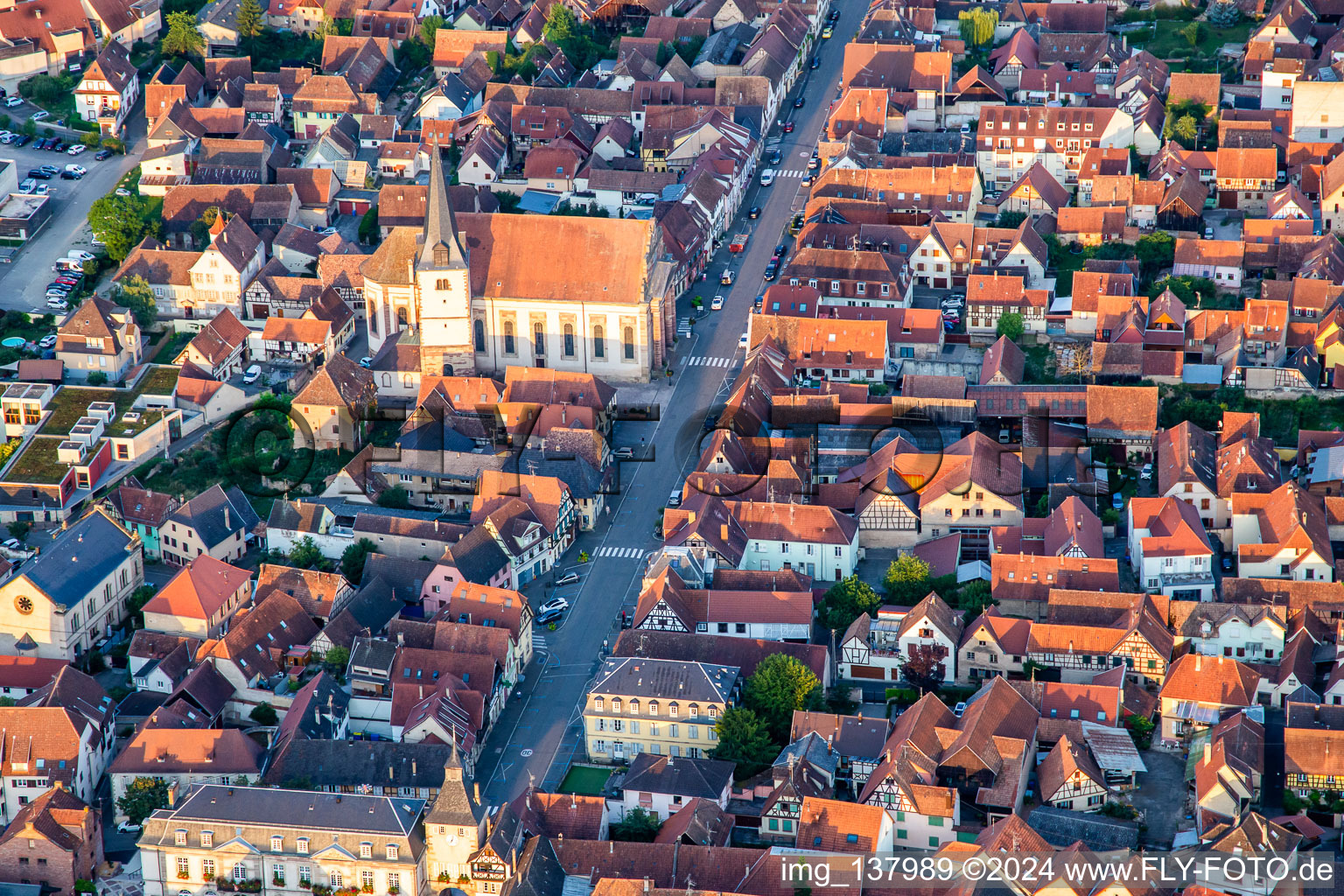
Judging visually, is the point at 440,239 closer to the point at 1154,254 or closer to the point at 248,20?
the point at 1154,254

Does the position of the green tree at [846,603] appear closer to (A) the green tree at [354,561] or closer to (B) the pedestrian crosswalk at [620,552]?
(B) the pedestrian crosswalk at [620,552]

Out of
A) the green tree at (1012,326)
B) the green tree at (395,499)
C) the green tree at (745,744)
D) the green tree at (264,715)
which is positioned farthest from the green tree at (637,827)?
the green tree at (1012,326)

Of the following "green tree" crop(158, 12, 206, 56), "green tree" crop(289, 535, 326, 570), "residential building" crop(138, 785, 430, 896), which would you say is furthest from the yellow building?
"green tree" crop(158, 12, 206, 56)

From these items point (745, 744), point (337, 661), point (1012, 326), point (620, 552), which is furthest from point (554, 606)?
point (1012, 326)

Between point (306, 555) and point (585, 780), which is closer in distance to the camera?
point (585, 780)

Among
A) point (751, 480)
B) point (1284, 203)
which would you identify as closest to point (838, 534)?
point (751, 480)

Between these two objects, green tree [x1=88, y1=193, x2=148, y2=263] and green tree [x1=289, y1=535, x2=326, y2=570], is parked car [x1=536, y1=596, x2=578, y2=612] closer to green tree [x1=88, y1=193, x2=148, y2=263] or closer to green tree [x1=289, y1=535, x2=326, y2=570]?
green tree [x1=289, y1=535, x2=326, y2=570]
